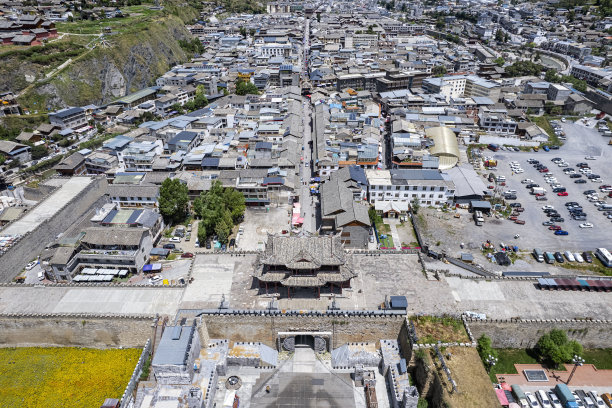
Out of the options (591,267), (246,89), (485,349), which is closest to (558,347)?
(485,349)

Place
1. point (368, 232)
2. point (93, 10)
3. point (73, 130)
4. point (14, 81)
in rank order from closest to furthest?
point (368, 232) → point (73, 130) → point (14, 81) → point (93, 10)

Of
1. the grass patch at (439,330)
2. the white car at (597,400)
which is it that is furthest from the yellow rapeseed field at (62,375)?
the white car at (597,400)

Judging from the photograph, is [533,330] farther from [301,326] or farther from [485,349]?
[301,326]

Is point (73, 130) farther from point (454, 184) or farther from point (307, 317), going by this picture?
point (454, 184)

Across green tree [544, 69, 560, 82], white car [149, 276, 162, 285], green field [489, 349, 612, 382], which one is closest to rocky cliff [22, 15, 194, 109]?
white car [149, 276, 162, 285]

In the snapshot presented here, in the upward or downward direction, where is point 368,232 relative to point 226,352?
upward

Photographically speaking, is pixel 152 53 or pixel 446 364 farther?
pixel 152 53

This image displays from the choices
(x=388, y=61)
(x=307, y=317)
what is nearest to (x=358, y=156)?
(x=307, y=317)
